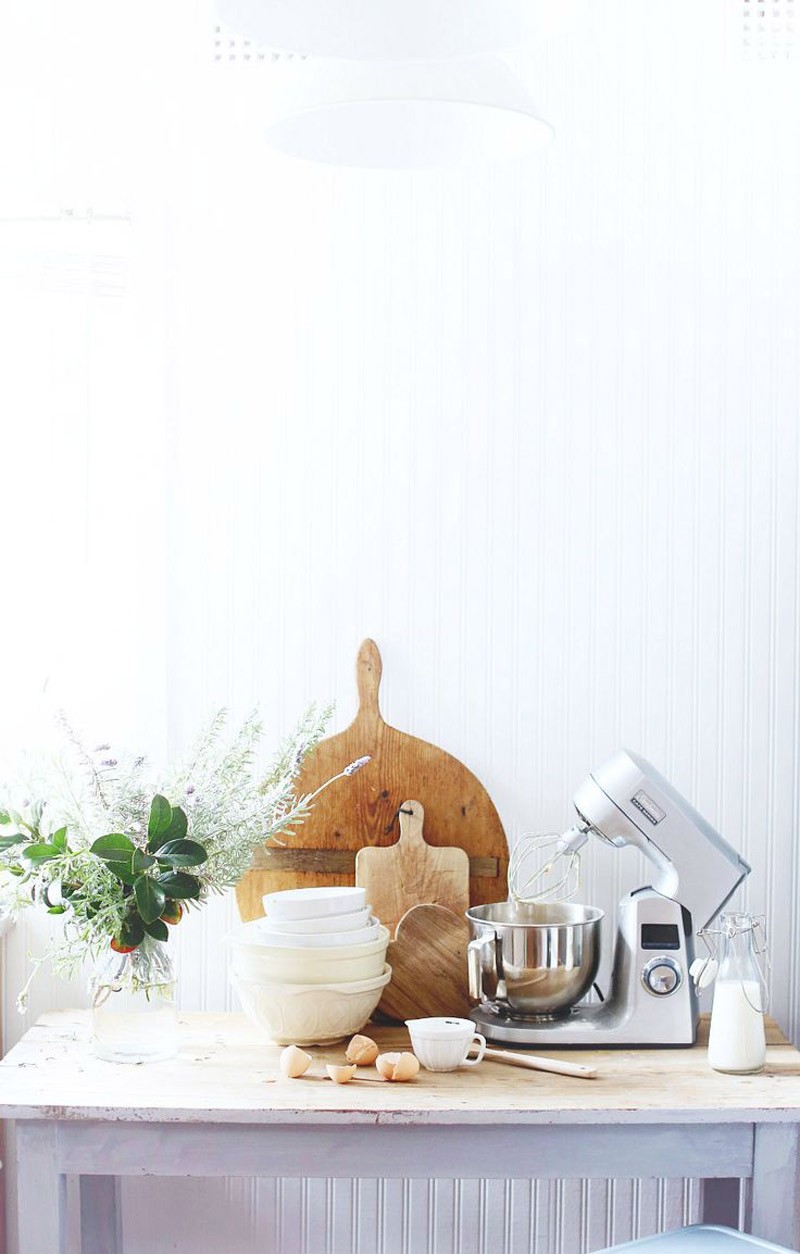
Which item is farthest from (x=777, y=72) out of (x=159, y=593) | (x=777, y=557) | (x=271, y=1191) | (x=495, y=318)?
(x=271, y=1191)

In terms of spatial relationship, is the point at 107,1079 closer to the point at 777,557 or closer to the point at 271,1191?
the point at 271,1191

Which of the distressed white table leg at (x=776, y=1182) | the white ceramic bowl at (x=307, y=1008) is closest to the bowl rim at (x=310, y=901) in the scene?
the white ceramic bowl at (x=307, y=1008)

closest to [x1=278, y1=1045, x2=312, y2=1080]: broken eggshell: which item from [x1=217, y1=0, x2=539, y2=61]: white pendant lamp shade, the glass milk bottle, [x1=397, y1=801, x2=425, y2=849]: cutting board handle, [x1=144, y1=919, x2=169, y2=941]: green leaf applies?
[x1=144, y1=919, x2=169, y2=941]: green leaf

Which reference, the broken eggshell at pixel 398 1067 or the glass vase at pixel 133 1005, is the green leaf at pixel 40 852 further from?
the broken eggshell at pixel 398 1067

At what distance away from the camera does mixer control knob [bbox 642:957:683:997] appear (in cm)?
195

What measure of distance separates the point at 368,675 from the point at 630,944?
619 mm

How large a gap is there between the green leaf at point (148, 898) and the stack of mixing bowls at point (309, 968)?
0.55ft

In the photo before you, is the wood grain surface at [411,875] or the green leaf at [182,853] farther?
the wood grain surface at [411,875]

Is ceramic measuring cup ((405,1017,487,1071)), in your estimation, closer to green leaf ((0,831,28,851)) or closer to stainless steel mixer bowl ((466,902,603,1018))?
stainless steel mixer bowl ((466,902,603,1018))

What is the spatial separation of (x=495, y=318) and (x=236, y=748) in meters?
0.85

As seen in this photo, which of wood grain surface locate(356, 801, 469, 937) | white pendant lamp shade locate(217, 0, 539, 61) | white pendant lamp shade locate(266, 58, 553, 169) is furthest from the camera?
wood grain surface locate(356, 801, 469, 937)

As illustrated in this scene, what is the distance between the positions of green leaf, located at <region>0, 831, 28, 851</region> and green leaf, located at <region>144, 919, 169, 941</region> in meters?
0.22

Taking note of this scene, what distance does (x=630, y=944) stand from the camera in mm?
1973

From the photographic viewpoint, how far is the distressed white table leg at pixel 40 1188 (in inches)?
68.4
